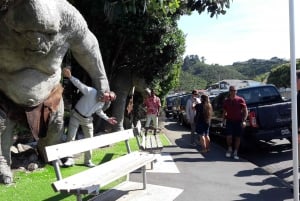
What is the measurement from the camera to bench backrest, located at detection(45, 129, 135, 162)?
562cm

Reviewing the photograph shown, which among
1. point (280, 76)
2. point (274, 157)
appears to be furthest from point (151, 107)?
point (280, 76)

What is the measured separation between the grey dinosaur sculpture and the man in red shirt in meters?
5.24

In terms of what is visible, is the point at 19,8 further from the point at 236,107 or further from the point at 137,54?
the point at 137,54

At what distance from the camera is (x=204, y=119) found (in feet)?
40.8

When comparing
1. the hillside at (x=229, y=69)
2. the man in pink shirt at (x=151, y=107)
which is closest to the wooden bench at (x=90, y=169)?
the man in pink shirt at (x=151, y=107)

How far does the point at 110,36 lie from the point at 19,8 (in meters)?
8.64

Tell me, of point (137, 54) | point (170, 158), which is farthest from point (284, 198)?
point (137, 54)

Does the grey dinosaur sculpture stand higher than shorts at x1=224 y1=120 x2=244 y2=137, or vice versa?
the grey dinosaur sculpture

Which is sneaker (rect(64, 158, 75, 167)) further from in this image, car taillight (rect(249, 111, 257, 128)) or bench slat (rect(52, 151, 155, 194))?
car taillight (rect(249, 111, 257, 128))

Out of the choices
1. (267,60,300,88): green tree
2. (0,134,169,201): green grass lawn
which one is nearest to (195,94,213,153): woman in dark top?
(0,134,169,201): green grass lawn

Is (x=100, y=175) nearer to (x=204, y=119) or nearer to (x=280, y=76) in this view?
(x=204, y=119)

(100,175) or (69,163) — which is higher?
(100,175)

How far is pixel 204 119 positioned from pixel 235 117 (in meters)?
1.06

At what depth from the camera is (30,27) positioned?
186 inches
